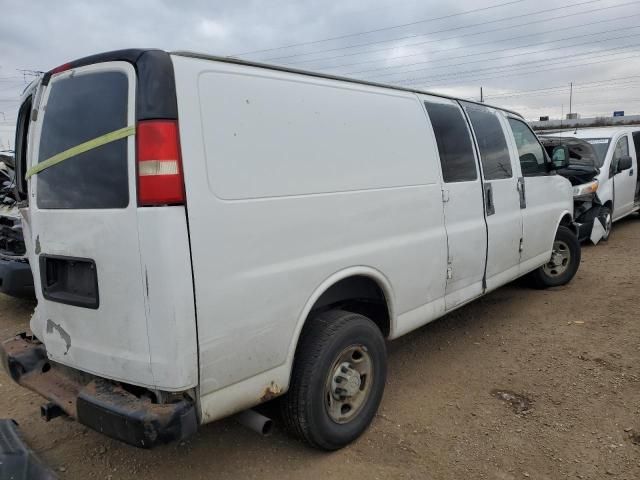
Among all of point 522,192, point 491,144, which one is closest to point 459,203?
point 491,144

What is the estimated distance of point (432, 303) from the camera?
Result: 3.66 m

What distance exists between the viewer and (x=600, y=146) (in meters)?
9.13

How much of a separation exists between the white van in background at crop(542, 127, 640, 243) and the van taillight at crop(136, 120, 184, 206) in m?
6.85

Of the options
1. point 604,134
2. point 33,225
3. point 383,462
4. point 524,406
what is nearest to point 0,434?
point 33,225

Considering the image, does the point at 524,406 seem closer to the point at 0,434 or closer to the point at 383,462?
the point at 383,462

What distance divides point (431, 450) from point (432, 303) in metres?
1.04

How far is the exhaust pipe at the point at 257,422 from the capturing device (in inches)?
103

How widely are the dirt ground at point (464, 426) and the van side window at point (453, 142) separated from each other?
5.13ft

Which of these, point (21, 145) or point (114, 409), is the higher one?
point (21, 145)

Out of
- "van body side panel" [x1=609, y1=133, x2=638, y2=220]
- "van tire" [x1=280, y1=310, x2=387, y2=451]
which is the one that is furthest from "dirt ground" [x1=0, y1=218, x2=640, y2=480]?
"van body side panel" [x1=609, y1=133, x2=638, y2=220]

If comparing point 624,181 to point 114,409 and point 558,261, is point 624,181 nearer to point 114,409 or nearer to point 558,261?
point 558,261

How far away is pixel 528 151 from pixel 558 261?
70.5 inches

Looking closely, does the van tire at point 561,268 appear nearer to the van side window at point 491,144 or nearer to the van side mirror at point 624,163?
the van side window at point 491,144

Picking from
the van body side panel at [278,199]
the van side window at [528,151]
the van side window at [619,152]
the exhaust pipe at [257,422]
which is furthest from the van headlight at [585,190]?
the exhaust pipe at [257,422]
